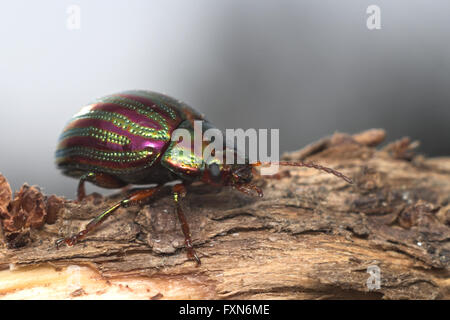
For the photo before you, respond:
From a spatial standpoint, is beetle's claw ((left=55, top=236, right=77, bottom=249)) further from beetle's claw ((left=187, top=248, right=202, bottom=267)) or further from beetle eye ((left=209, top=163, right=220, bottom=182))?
beetle eye ((left=209, top=163, right=220, bottom=182))

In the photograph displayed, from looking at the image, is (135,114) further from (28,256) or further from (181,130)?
(28,256)

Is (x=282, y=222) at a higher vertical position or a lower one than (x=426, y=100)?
lower

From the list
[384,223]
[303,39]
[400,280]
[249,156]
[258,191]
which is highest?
[303,39]

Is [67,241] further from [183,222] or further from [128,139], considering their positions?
[128,139]

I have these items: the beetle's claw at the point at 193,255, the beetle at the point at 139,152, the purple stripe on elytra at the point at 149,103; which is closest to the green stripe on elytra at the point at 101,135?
the beetle at the point at 139,152

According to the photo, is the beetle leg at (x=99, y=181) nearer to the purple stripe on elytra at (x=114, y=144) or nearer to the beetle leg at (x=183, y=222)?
the purple stripe on elytra at (x=114, y=144)

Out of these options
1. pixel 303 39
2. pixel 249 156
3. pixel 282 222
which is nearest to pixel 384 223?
pixel 282 222

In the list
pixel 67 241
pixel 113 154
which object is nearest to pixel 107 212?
pixel 67 241
